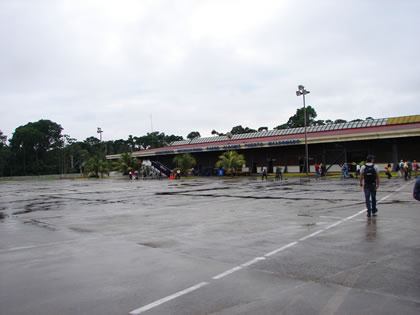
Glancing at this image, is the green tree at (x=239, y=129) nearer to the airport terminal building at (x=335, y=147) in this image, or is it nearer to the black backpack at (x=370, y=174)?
the airport terminal building at (x=335, y=147)

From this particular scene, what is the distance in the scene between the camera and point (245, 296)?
14.1 feet

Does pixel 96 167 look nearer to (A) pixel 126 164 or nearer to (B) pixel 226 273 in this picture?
(A) pixel 126 164

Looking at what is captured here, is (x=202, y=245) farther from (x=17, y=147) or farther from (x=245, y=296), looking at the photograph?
(x=17, y=147)

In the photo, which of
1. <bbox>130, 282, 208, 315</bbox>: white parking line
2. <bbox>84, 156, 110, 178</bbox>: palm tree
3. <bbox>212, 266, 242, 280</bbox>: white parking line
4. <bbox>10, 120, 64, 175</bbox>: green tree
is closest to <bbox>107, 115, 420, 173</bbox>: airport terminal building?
<bbox>84, 156, 110, 178</bbox>: palm tree

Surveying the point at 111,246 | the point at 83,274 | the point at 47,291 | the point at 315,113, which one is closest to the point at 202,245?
the point at 111,246

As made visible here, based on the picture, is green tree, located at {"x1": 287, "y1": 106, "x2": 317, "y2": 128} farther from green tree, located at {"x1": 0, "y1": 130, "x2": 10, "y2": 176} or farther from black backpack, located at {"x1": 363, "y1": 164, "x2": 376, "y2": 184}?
black backpack, located at {"x1": 363, "y1": 164, "x2": 376, "y2": 184}

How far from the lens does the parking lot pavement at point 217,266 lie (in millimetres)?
4121

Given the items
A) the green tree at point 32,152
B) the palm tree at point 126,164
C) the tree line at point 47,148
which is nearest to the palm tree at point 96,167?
the palm tree at point 126,164

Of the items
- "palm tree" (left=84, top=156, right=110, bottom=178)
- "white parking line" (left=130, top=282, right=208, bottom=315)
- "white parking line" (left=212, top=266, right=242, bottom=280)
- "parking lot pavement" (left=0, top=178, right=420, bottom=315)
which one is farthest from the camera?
"palm tree" (left=84, top=156, right=110, bottom=178)

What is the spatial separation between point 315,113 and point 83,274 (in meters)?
107

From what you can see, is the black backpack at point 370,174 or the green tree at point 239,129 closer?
the black backpack at point 370,174

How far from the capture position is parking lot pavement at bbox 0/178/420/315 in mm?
4121

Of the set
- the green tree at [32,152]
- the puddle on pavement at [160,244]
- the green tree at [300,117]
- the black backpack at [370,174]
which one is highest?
the green tree at [300,117]

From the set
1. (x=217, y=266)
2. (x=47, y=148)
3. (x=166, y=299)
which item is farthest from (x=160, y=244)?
(x=47, y=148)
